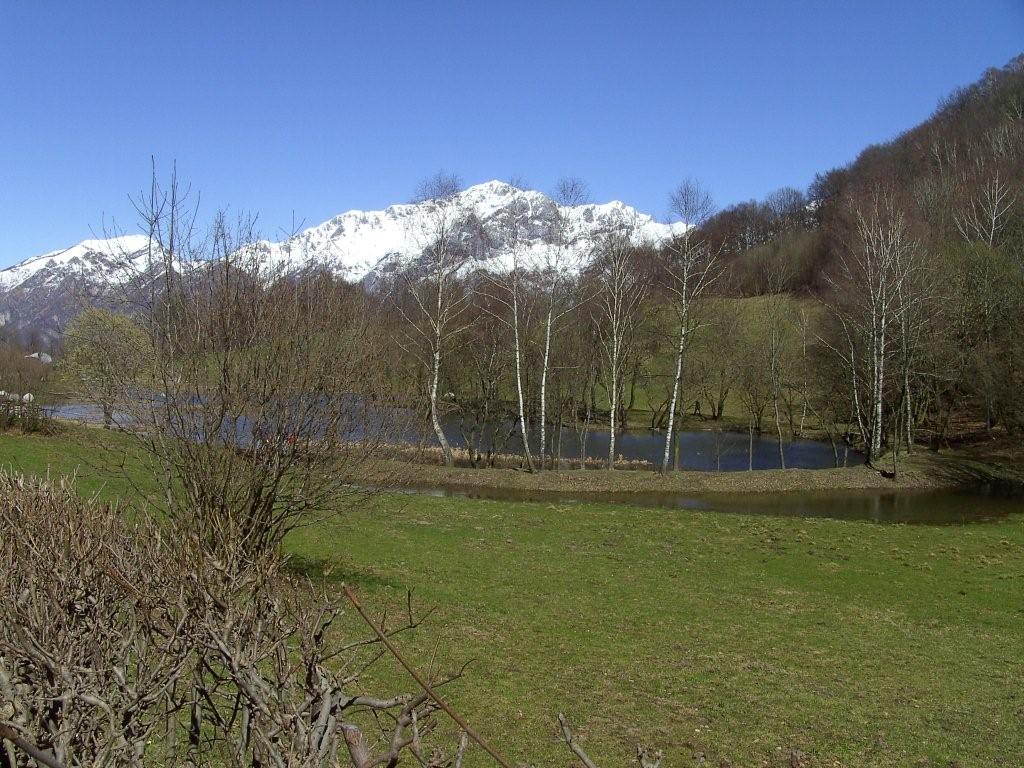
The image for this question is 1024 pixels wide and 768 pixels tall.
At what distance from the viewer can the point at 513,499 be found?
26031mm

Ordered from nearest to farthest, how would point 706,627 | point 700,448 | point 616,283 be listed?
point 706,627
point 616,283
point 700,448

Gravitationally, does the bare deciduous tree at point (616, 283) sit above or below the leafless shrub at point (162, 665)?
above

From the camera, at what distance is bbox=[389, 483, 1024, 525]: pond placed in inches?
956

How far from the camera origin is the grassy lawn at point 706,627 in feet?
25.4

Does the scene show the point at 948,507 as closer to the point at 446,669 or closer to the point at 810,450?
the point at 810,450

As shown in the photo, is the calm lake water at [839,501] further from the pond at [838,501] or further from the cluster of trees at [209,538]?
the cluster of trees at [209,538]

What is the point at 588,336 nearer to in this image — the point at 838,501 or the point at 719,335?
the point at 719,335

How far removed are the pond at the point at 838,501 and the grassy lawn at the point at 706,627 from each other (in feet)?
11.6

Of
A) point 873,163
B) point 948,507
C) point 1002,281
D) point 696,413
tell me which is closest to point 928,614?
point 948,507

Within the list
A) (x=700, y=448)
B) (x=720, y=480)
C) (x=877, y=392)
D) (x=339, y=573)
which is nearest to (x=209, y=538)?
(x=339, y=573)

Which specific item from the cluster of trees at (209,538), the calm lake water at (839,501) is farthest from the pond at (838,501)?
the cluster of trees at (209,538)

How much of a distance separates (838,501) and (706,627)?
17.7 m

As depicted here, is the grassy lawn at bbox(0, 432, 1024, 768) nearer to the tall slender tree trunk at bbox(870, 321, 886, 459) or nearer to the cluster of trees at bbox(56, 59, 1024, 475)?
the cluster of trees at bbox(56, 59, 1024, 475)

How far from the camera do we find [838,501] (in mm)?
26844
